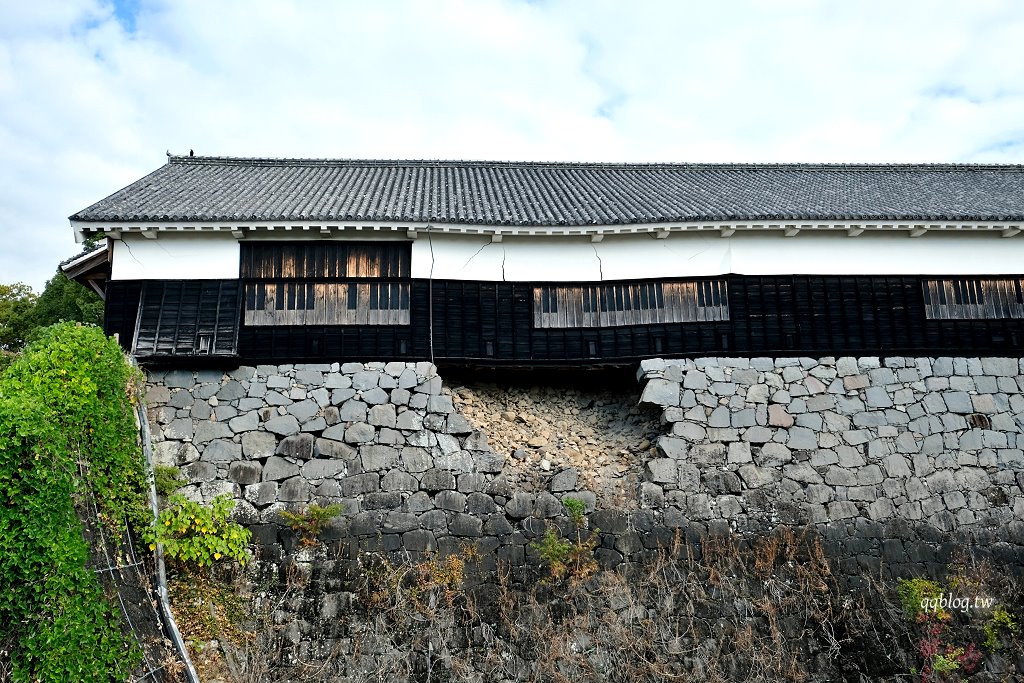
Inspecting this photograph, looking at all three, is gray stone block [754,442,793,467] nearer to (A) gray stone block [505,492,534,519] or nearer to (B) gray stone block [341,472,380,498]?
(A) gray stone block [505,492,534,519]

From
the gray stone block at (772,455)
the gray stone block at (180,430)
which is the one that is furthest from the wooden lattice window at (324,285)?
the gray stone block at (772,455)

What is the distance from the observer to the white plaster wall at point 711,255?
509 inches

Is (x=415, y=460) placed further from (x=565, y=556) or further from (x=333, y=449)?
(x=565, y=556)

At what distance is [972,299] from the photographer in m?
13.3

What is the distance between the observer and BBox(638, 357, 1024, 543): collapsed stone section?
461 inches

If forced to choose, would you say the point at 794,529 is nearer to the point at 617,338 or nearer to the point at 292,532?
the point at 617,338

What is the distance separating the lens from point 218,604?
9.88 m

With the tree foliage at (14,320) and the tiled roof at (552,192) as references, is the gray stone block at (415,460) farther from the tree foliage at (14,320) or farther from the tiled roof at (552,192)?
the tree foliage at (14,320)

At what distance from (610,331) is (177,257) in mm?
7900

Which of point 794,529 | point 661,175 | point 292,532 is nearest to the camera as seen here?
point 292,532

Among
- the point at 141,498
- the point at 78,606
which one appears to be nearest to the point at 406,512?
the point at 141,498

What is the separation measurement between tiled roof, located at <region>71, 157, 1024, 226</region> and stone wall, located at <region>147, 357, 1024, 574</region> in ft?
9.23

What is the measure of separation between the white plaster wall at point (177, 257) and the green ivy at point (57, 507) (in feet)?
9.88

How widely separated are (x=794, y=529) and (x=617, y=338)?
4347 millimetres
